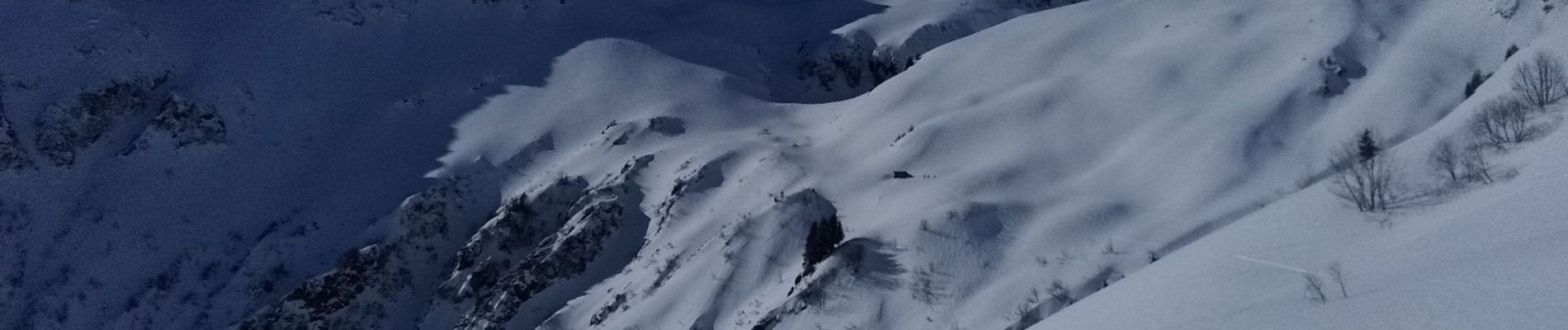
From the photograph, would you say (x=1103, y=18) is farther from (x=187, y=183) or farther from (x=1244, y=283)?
(x=187, y=183)

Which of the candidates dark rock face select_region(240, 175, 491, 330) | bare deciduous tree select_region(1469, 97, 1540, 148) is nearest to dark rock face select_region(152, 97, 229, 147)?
dark rock face select_region(240, 175, 491, 330)

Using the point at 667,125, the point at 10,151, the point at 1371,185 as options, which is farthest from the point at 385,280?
the point at 1371,185

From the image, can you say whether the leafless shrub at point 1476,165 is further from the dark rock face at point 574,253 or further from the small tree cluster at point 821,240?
the dark rock face at point 574,253

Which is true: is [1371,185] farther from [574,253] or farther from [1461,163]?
[574,253]

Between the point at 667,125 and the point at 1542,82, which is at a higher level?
the point at 1542,82

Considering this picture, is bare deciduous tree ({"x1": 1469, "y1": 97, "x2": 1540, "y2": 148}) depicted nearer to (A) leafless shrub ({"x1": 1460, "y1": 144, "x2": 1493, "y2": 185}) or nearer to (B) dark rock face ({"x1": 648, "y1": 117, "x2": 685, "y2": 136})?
(A) leafless shrub ({"x1": 1460, "y1": 144, "x2": 1493, "y2": 185})

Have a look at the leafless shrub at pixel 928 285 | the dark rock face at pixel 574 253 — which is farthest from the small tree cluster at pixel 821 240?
the dark rock face at pixel 574 253
